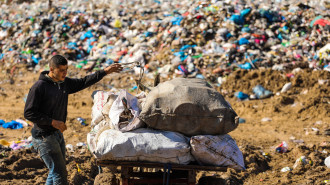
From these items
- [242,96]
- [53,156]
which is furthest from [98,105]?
[242,96]

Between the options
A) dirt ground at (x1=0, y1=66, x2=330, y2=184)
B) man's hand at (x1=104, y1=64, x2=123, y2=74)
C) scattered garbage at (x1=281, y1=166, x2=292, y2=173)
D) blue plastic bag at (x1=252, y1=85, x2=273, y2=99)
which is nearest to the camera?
man's hand at (x1=104, y1=64, x2=123, y2=74)

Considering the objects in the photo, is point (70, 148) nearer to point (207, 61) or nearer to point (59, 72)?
point (59, 72)

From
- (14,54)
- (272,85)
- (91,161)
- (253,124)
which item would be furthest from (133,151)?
(14,54)

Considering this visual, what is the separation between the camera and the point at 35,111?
3.36 metres

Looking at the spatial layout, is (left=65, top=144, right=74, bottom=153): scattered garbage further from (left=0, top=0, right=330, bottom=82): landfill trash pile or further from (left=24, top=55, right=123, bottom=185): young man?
(left=0, top=0, right=330, bottom=82): landfill trash pile

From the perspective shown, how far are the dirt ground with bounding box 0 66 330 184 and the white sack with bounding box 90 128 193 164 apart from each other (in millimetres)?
571

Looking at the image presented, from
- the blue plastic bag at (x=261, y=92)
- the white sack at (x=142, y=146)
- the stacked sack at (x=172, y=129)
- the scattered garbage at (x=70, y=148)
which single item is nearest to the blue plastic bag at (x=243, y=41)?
the blue plastic bag at (x=261, y=92)

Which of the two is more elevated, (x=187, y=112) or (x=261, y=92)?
(x=187, y=112)

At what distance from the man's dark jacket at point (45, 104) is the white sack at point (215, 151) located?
1.33 metres

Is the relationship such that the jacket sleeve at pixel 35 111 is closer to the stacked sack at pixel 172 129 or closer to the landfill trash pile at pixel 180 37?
the stacked sack at pixel 172 129

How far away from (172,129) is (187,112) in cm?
21

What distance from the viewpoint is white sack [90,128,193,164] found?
3.16m

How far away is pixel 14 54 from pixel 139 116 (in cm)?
929

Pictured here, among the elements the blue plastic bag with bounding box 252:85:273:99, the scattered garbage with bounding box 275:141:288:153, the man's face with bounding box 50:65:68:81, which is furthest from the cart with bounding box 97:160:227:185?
the blue plastic bag with bounding box 252:85:273:99
